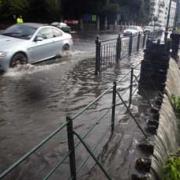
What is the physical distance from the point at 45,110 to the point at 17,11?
36811 millimetres

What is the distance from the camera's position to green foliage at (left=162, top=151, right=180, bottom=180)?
4332 millimetres

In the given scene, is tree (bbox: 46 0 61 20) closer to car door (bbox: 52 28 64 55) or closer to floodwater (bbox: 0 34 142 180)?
car door (bbox: 52 28 64 55)

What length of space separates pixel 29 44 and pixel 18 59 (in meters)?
0.80

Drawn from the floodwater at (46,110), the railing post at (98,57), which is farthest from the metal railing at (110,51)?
the floodwater at (46,110)

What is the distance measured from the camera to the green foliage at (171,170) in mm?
4332

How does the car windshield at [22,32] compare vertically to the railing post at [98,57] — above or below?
above

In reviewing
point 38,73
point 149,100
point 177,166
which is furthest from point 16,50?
point 177,166

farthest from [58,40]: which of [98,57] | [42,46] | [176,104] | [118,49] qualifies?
[176,104]

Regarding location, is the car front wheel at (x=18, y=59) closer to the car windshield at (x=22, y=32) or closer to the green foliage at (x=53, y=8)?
the car windshield at (x=22, y=32)

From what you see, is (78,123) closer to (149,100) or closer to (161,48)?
(149,100)

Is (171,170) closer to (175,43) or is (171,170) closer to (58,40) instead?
(58,40)

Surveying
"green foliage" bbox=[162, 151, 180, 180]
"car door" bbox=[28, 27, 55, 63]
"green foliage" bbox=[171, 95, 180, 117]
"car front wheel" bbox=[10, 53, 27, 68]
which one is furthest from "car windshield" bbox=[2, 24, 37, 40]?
"green foliage" bbox=[162, 151, 180, 180]

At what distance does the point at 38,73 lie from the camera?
33.2 feet

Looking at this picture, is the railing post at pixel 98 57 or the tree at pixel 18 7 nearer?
the railing post at pixel 98 57
